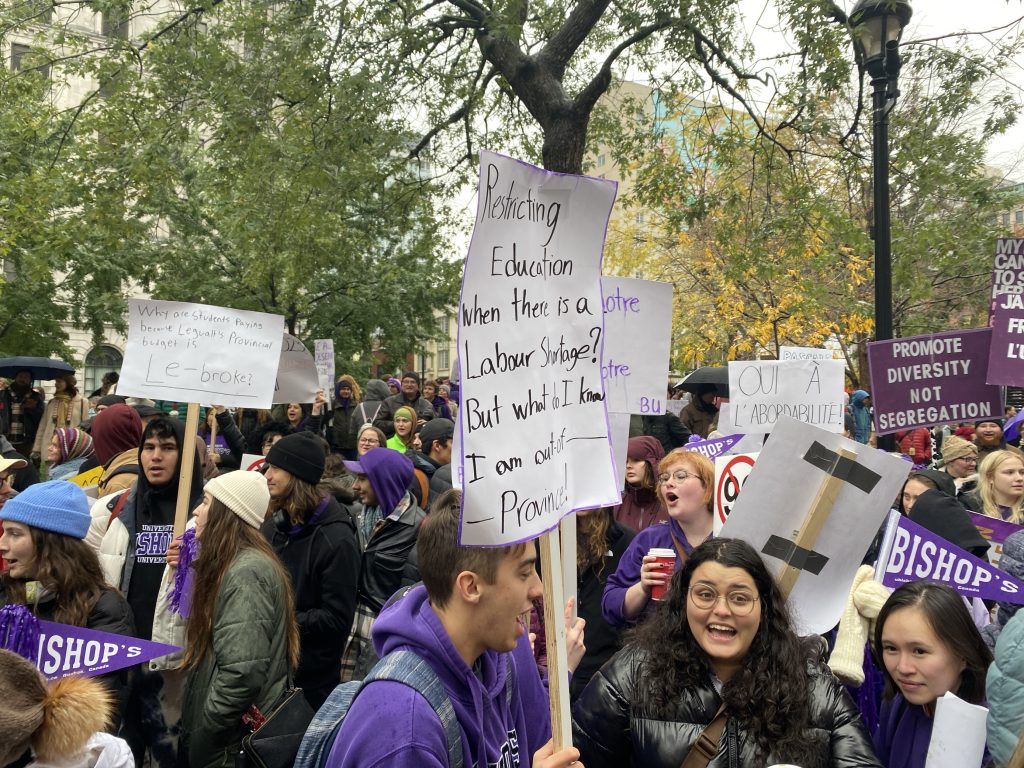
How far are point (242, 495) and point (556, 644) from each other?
73.4 inches

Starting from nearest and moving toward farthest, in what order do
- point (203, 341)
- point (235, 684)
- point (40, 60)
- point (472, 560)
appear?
point (472, 560), point (235, 684), point (203, 341), point (40, 60)

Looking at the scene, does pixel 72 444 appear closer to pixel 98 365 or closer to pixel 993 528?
pixel 993 528

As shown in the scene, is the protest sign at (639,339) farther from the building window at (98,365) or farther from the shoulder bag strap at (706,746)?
the building window at (98,365)

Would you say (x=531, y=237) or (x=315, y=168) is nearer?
(x=531, y=237)

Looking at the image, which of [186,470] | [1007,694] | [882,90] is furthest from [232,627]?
[882,90]

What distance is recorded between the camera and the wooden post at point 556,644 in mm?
2295

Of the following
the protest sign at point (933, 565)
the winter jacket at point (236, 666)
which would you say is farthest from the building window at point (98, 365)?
the protest sign at point (933, 565)

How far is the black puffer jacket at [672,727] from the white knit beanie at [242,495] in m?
1.59

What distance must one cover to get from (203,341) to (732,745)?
4418 mm

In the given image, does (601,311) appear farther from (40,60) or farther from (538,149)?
(538,149)

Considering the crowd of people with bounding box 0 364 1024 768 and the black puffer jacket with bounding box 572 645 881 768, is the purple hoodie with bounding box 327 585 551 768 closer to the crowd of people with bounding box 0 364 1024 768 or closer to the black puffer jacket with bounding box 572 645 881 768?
the crowd of people with bounding box 0 364 1024 768

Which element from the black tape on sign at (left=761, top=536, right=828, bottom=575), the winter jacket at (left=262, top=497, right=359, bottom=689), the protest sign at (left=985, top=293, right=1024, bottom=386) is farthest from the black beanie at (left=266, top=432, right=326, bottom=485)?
the protest sign at (left=985, top=293, right=1024, bottom=386)

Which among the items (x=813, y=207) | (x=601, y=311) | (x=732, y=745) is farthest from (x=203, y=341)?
(x=813, y=207)

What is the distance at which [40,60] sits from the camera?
10.4 metres
